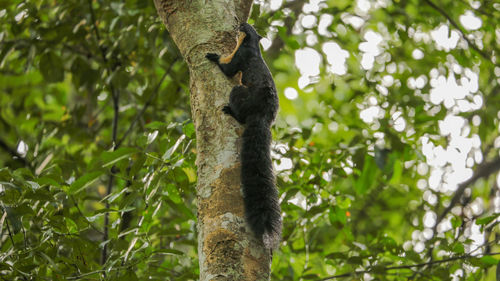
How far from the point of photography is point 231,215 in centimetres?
176

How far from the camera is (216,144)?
76.7 inches

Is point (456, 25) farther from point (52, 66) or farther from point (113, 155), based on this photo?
point (52, 66)

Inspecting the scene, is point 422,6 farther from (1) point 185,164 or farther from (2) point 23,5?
(2) point 23,5

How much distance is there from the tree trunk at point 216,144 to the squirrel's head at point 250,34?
0.58 feet

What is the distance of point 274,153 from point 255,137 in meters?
1.48

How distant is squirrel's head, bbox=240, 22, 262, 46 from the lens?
2.82 m

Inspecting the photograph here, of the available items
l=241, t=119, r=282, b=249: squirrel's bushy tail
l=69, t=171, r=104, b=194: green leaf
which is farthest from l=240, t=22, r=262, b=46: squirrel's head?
l=69, t=171, r=104, b=194: green leaf

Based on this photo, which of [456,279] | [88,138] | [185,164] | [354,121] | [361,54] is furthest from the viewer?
[88,138]

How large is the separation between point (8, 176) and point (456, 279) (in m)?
2.85

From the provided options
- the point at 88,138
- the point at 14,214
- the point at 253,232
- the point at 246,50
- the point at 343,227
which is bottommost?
the point at 88,138

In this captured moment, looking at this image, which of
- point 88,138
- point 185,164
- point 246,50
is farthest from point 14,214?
point 88,138

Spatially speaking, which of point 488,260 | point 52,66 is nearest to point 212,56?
point 488,260

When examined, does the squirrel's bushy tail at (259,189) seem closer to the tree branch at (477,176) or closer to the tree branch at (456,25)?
the tree branch at (456,25)

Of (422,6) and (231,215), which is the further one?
(422,6)
